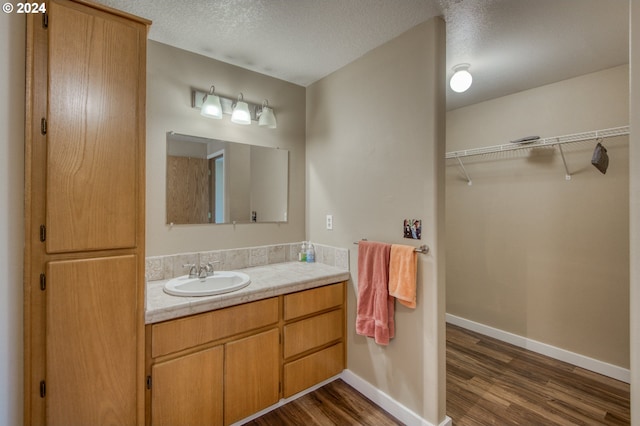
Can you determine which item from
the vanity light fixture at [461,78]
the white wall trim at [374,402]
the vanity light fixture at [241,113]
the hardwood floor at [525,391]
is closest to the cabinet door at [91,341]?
the white wall trim at [374,402]

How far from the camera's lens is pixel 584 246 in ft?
7.97

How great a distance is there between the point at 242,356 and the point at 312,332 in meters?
0.54

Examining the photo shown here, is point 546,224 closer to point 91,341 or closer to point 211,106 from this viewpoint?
point 211,106

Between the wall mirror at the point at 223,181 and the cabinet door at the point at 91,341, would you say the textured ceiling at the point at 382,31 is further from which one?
the cabinet door at the point at 91,341

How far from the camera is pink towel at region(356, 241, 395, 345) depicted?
1.92m

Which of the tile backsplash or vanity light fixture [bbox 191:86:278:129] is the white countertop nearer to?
the tile backsplash

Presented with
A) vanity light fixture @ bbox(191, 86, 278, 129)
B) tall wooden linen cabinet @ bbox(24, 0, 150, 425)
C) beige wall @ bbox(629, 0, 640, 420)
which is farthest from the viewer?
vanity light fixture @ bbox(191, 86, 278, 129)

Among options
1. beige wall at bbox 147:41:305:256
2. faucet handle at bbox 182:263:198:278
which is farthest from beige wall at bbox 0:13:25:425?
faucet handle at bbox 182:263:198:278

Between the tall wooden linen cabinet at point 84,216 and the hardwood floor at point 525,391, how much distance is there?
6.76 feet

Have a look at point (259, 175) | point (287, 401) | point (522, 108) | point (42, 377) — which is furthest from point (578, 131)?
point (42, 377)

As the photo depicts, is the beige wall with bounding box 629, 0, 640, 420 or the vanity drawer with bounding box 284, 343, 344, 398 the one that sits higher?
the beige wall with bounding box 629, 0, 640, 420

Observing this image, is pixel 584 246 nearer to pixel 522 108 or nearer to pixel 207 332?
pixel 522 108

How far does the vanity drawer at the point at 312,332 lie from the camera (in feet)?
6.44

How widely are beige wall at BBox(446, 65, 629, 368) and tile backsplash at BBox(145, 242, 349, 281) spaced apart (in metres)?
1.67
